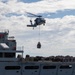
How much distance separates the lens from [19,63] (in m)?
58.8

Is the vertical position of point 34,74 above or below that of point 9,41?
below

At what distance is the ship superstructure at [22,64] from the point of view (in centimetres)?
5808

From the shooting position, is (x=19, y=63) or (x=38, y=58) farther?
(x=38, y=58)

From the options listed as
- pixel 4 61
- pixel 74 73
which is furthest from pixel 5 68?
pixel 74 73

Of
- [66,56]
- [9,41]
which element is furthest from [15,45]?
[66,56]

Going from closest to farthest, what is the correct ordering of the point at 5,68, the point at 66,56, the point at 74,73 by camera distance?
1. the point at 5,68
2. the point at 74,73
3. the point at 66,56

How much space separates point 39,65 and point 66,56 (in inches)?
344

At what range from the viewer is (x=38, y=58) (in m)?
63.7

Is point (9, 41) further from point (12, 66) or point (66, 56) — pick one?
point (66, 56)

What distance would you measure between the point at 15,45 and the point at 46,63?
21.1 feet

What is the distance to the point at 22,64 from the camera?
2323 inches

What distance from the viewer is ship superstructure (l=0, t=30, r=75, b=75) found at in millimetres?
58084

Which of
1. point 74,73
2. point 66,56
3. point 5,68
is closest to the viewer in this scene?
point 5,68

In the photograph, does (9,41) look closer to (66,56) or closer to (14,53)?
(14,53)
